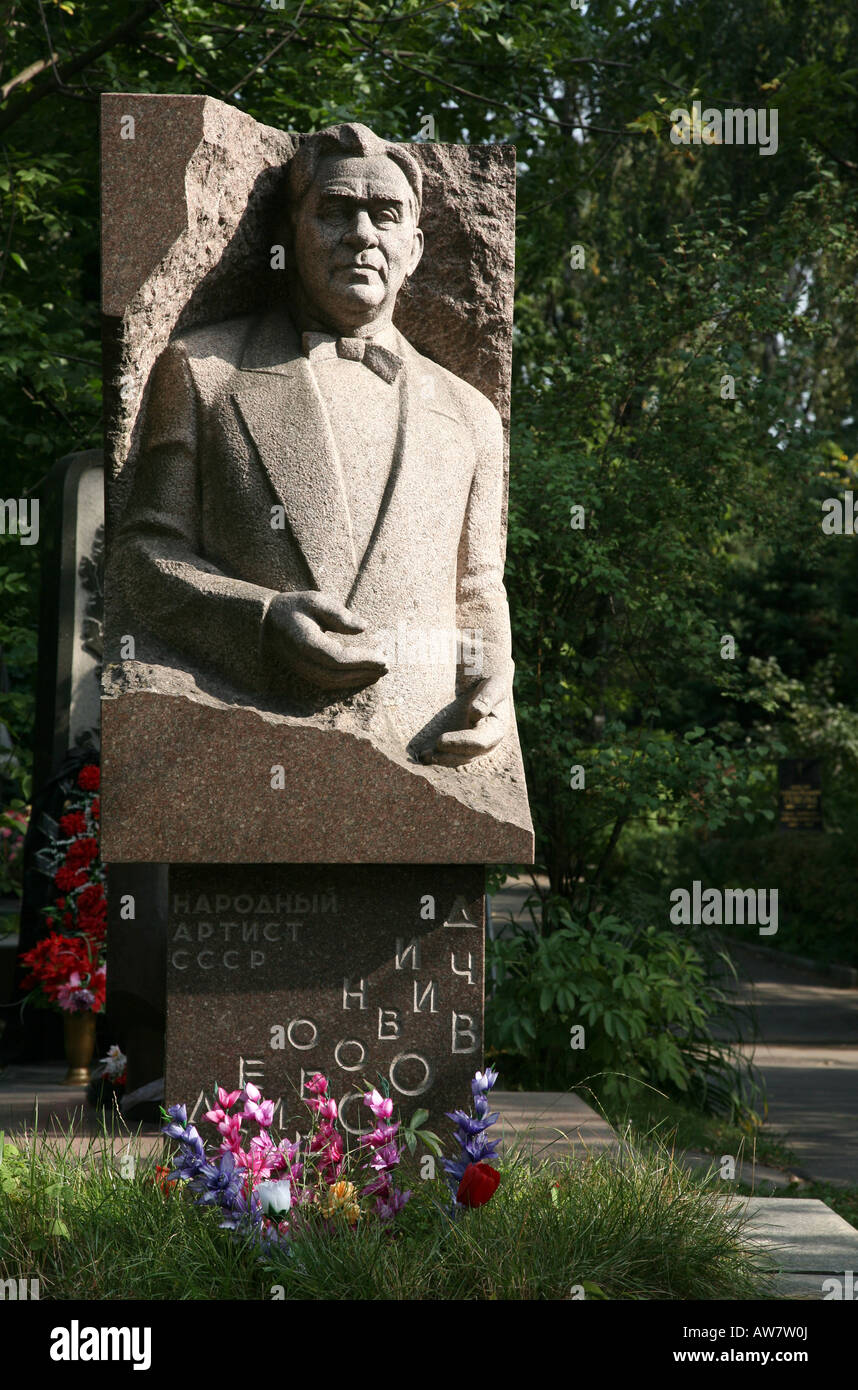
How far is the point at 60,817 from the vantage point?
6.95 m

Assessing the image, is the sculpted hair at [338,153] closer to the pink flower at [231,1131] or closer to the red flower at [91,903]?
the pink flower at [231,1131]

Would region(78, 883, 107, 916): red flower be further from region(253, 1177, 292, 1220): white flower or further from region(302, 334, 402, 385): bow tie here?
region(253, 1177, 292, 1220): white flower

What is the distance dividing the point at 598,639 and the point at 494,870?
5.85ft

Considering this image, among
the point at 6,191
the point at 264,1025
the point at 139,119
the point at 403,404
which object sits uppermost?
the point at 6,191

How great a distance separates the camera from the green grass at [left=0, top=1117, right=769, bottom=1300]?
3436mm

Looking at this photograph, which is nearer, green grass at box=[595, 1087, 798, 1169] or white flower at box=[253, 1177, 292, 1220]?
white flower at box=[253, 1177, 292, 1220]

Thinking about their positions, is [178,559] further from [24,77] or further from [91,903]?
[24,77]

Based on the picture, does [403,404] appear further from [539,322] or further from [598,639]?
[539,322]

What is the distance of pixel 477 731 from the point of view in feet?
13.8

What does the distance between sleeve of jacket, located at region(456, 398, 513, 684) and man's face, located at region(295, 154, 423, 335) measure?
56 cm

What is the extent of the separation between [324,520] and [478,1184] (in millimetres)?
1925

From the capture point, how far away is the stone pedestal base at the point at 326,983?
418 cm

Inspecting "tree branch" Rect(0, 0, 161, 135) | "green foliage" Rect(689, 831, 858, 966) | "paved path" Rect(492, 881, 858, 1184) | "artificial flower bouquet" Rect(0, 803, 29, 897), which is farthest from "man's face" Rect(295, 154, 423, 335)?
"green foliage" Rect(689, 831, 858, 966)

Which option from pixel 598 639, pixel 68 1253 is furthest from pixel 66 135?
pixel 68 1253
